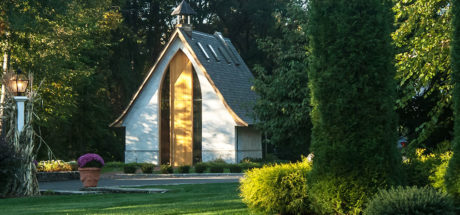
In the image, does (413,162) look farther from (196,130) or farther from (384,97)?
(196,130)

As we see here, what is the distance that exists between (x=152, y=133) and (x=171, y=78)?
11.3ft

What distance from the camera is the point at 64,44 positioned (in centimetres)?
3041

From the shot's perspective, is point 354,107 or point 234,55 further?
point 234,55

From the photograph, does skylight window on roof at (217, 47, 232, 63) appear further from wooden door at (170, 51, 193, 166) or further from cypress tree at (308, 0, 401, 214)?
cypress tree at (308, 0, 401, 214)

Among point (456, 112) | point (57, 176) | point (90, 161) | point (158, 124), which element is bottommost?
point (57, 176)

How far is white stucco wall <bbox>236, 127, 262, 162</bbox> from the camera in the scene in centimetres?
3725

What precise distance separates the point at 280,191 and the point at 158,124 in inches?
1126

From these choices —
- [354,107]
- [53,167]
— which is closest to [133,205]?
[354,107]

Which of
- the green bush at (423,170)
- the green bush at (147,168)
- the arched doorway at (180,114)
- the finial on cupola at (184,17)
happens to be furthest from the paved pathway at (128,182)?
the finial on cupola at (184,17)

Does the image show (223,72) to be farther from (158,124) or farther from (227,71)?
(158,124)

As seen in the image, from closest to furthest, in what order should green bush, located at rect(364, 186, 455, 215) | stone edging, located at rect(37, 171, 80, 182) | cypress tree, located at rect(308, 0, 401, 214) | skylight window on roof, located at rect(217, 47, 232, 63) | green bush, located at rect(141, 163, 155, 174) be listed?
green bush, located at rect(364, 186, 455, 215) → cypress tree, located at rect(308, 0, 401, 214) → stone edging, located at rect(37, 171, 80, 182) → green bush, located at rect(141, 163, 155, 174) → skylight window on roof, located at rect(217, 47, 232, 63)

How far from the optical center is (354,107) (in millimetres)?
9867

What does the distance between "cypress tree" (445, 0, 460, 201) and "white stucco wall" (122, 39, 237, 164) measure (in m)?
27.4

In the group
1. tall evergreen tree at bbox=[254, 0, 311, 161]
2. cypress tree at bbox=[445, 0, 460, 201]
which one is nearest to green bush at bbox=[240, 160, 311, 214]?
cypress tree at bbox=[445, 0, 460, 201]
